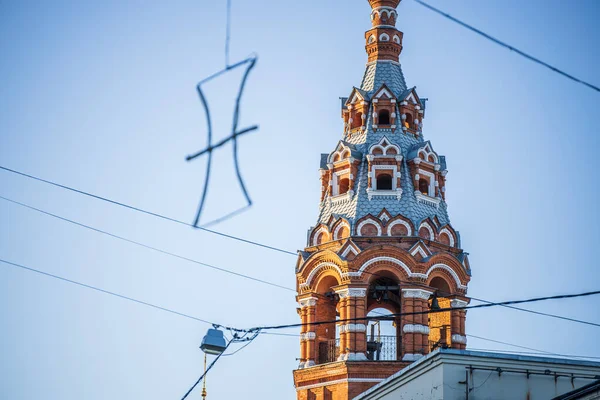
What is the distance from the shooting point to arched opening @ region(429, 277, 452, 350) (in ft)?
131

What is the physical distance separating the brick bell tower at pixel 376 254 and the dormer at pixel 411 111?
0.03m

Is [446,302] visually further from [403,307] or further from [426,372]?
[426,372]

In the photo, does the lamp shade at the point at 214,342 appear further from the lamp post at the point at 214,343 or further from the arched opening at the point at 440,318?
the arched opening at the point at 440,318

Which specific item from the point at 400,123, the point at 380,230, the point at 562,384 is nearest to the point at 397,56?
the point at 400,123

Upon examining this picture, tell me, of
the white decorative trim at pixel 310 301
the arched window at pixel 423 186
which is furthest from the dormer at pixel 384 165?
the white decorative trim at pixel 310 301

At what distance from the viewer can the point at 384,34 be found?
44250 mm

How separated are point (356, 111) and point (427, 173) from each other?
134 inches

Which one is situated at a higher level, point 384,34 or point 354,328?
point 384,34

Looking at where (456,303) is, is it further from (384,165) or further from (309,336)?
(384,165)

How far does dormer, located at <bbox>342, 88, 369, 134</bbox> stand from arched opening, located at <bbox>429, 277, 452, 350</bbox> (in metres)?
6.03

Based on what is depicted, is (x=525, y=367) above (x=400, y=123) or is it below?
below

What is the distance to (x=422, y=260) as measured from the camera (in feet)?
129

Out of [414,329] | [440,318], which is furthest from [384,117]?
[414,329]

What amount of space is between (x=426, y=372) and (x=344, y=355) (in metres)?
9.76
